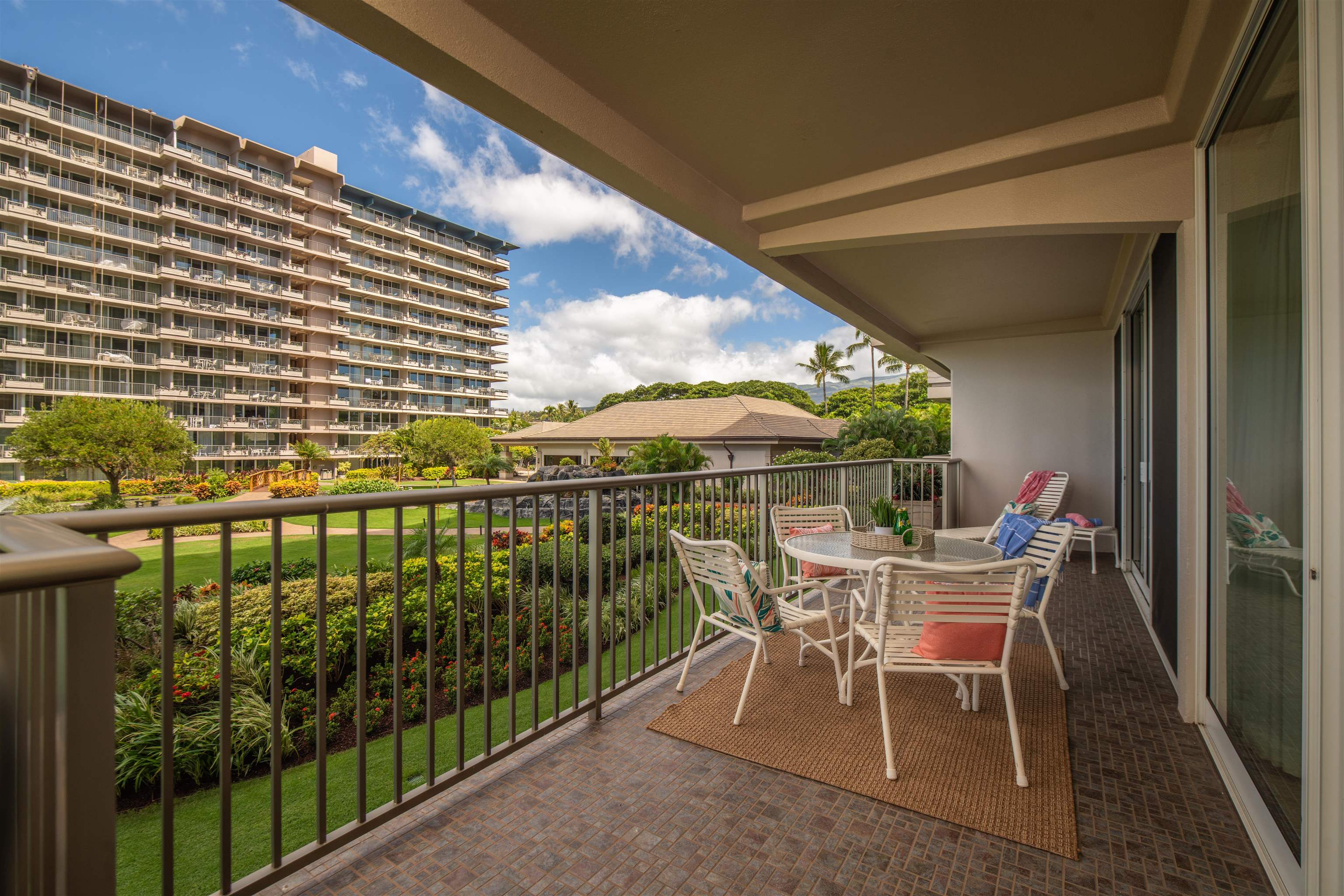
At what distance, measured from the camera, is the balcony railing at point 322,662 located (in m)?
0.62

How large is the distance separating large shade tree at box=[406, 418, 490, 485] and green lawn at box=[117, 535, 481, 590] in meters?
21.9

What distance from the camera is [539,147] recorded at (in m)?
2.73

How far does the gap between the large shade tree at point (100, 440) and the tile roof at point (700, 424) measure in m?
17.1

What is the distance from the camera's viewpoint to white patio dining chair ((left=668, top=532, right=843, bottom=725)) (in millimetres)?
2439

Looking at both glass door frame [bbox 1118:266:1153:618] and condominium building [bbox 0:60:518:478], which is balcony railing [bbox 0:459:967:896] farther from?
condominium building [bbox 0:60:518:478]

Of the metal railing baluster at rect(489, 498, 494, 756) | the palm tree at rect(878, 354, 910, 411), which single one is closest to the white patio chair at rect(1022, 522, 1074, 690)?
the metal railing baluster at rect(489, 498, 494, 756)

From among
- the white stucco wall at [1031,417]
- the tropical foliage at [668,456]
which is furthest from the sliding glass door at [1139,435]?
the tropical foliage at [668,456]

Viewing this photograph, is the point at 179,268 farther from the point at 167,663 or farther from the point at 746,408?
the point at 167,663

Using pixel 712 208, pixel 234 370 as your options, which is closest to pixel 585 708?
pixel 712 208

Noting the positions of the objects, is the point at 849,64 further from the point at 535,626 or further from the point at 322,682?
the point at 322,682

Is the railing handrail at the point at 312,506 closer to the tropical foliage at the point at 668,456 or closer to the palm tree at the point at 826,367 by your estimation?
the tropical foliage at the point at 668,456

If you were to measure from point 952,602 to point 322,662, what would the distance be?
2.04 m

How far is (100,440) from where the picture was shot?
26750 mm

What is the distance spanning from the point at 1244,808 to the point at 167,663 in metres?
3.09
